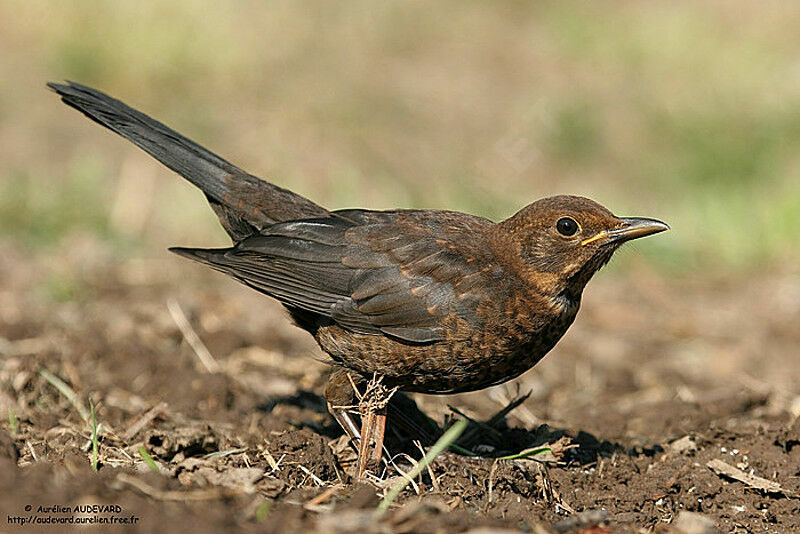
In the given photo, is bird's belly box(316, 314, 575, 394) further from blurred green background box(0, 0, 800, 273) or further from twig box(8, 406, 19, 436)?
blurred green background box(0, 0, 800, 273)

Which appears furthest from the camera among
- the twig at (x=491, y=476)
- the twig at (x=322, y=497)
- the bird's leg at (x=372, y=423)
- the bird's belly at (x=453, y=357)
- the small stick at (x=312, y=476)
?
the bird's belly at (x=453, y=357)

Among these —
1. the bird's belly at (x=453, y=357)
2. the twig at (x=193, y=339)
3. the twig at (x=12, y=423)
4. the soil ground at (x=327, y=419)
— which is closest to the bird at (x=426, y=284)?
the bird's belly at (x=453, y=357)

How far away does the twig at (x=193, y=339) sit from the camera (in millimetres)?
5949

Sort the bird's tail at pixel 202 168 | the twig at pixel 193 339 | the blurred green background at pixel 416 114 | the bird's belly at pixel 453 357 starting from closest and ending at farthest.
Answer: the bird's belly at pixel 453 357, the bird's tail at pixel 202 168, the twig at pixel 193 339, the blurred green background at pixel 416 114

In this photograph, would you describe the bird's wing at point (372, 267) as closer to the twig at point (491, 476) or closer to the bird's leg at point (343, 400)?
the bird's leg at point (343, 400)

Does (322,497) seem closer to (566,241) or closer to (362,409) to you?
(362,409)

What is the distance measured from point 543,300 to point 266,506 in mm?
1756

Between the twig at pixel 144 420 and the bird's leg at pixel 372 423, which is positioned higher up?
the bird's leg at pixel 372 423

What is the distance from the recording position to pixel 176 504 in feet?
10.2

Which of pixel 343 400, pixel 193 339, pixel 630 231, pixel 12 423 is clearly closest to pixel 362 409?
pixel 343 400

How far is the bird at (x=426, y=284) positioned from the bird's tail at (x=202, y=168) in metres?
0.06

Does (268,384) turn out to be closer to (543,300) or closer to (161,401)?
(161,401)

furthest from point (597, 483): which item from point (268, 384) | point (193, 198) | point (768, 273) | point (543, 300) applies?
point (193, 198)

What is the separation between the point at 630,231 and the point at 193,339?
115 inches
